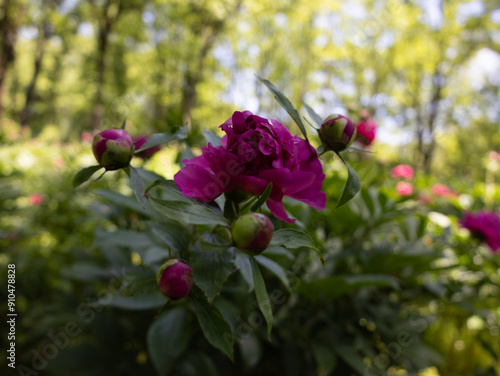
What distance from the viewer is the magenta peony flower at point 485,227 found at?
3.96 feet

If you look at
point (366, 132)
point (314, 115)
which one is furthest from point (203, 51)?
point (314, 115)

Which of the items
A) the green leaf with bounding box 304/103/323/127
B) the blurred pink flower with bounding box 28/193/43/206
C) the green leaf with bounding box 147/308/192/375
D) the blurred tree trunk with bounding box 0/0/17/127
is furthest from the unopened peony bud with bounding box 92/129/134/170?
the blurred tree trunk with bounding box 0/0/17/127

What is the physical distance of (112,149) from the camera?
0.41 m

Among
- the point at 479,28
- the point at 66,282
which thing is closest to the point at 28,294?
the point at 66,282

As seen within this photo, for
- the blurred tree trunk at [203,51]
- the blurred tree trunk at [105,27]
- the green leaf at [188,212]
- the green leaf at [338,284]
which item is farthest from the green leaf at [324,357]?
the blurred tree trunk at [105,27]

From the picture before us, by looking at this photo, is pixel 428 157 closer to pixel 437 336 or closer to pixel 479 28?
pixel 479 28

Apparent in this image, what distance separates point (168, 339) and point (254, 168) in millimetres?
632

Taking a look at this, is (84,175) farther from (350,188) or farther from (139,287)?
(350,188)

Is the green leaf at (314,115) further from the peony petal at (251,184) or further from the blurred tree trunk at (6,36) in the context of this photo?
the blurred tree trunk at (6,36)

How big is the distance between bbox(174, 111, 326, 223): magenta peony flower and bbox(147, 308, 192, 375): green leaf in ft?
1.86

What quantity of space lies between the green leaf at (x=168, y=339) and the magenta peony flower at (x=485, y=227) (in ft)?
3.43

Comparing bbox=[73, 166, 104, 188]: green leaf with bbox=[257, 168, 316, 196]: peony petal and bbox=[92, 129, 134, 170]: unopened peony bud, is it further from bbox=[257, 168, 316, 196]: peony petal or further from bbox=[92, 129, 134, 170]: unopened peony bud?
bbox=[257, 168, 316, 196]: peony petal

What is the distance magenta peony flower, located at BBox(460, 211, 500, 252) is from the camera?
47.6 inches

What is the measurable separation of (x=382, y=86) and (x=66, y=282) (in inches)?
421
